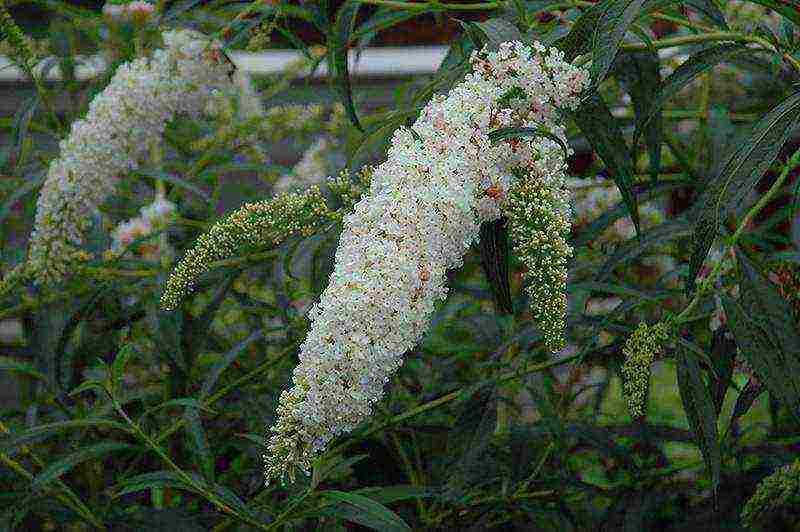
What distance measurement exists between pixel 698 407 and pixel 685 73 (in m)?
0.41

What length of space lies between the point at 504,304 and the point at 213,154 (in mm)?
1085

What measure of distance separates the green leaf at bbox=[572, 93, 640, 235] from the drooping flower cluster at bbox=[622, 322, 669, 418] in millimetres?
120

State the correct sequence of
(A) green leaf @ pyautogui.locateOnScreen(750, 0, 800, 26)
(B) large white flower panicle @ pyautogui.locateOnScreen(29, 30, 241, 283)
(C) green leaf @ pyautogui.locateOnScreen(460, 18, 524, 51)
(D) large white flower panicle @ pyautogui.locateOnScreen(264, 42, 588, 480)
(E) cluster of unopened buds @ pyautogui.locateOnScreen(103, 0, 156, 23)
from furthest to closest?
(E) cluster of unopened buds @ pyautogui.locateOnScreen(103, 0, 156, 23), (B) large white flower panicle @ pyautogui.locateOnScreen(29, 30, 241, 283), (A) green leaf @ pyautogui.locateOnScreen(750, 0, 800, 26), (C) green leaf @ pyautogui.locateOnScreen(460, 18, 524, 51), (D) large white flower panicle @ pyautogui.locateOnScreen(264, 42, 588, 480)

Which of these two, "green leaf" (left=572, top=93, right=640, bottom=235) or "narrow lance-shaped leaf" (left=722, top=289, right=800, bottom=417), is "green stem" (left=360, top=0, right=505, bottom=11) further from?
"narrow lance-shaped leaf" (left=722, top=289, right=800, bottom=417)

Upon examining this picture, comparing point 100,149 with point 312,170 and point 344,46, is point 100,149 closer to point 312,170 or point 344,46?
point 344,46

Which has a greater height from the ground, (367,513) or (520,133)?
(520,133)

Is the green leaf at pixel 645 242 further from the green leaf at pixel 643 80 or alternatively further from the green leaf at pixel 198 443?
the green leaf at pixel 198 443

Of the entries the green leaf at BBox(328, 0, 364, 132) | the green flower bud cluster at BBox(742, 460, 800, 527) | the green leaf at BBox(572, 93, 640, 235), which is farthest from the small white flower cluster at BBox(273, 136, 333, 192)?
the green flower bud cluster at BBox(742, 460, 800, 527)

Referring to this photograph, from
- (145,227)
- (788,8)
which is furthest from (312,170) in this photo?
(788,8)

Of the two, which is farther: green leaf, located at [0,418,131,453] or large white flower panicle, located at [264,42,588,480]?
green leaf, located at [0,418,131,453]

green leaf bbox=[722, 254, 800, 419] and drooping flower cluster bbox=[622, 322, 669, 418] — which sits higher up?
green leaf bbox=[722, 254, 800, 419]

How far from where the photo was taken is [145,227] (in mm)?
2318

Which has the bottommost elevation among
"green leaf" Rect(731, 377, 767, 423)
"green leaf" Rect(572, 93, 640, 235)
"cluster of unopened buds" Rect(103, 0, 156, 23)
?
"green leaf" Rect(731, 377, 767, 423)

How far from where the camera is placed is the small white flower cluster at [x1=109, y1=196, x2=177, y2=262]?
2.15 m
